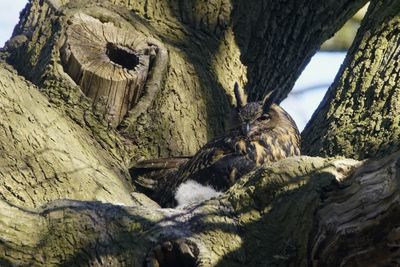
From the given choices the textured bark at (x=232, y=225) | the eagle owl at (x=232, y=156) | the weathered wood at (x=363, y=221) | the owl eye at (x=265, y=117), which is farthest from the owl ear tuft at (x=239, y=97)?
the weathered wood at (x=363, y=221)

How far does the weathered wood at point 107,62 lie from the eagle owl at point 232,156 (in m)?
0.30

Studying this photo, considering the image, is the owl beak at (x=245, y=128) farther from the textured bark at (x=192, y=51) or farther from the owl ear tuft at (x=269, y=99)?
the owl ear tuft at (x=269, y=99)

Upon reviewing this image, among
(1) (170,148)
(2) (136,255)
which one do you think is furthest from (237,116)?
(2) (136,255)

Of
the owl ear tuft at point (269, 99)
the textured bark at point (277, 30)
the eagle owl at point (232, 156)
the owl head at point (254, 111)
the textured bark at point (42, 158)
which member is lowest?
the textured bark at point (42, 158)

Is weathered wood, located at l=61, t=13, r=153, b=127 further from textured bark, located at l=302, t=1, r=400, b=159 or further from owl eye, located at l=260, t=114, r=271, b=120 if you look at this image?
owl eye, located at l=260, t=114, r=271, b=120

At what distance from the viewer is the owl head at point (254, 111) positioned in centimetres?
419

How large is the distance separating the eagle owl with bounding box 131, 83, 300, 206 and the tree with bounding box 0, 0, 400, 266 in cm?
7

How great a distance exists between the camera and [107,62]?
3588 mm

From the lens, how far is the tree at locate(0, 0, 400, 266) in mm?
2322

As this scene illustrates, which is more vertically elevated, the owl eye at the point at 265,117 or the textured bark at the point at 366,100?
the textured bark at the point at 366,100

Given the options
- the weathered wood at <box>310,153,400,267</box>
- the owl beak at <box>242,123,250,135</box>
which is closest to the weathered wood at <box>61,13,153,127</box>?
the owl beak at <box>242,123,250,135</box>

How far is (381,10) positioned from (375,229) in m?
1.75

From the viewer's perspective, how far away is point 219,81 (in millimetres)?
4102

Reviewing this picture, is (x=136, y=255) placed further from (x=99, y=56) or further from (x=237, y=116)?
(x=237, y=116)
